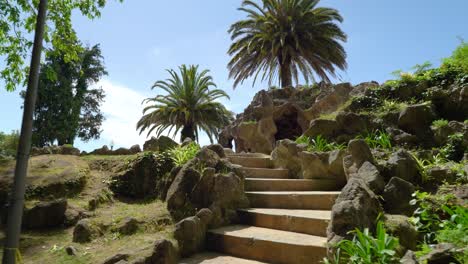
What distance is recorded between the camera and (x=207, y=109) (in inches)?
704

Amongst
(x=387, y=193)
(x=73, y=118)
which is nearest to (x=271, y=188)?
(x=387, y=193)

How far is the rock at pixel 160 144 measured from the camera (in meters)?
7.12

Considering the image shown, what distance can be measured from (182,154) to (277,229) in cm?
261

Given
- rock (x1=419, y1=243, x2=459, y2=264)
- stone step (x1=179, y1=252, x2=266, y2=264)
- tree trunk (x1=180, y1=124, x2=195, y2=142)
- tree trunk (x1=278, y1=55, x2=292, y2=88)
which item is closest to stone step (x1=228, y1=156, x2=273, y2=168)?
stone step (x1=179, y1=252, x2=266, y2=264)

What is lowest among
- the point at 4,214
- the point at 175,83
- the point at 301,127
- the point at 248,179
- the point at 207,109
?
the point at 4,214

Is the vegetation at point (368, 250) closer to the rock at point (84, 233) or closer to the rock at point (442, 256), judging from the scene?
the rock at point (442, 256)

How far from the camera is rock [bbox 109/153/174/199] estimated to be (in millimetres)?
6418

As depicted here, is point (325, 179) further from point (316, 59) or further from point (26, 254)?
point (316, 59)

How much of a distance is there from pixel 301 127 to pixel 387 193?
8.32 m

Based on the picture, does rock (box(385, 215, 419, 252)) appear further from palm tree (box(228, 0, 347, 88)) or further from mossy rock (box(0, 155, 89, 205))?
palm tree (box(228, 0, 347, 88))

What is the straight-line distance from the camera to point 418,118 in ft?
20.3

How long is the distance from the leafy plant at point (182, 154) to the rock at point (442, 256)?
4.28m

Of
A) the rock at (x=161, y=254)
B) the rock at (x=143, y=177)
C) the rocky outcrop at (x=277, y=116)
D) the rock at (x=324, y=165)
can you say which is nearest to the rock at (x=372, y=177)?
the rock at (x=324, y=165)

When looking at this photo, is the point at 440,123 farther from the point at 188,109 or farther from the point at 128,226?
the point at 188,109
